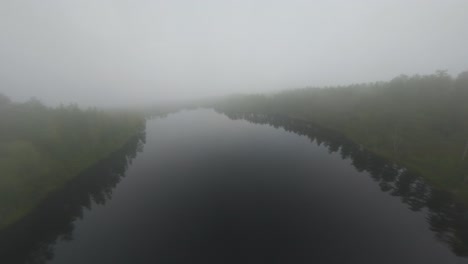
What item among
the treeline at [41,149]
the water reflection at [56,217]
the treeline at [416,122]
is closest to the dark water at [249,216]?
the water reflection at [56,217]

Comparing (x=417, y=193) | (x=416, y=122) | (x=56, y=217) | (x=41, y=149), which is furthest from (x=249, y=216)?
(x=416, y=122)

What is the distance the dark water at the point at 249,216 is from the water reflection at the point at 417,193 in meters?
0.15

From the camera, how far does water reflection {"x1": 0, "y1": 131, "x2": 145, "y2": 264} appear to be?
80.0 feet

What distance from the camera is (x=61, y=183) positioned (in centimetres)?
3844

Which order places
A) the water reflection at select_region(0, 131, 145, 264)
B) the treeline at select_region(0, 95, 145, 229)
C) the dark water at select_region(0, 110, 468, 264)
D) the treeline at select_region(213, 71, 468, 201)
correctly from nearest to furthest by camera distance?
the dark water at select_region(0, 110, 468, 264) < the water reflection at select_region(0, 131, 145, 264) < the treeline at select_region(0, 95, 145, 229) < the treeline at select_region(213, 71, 468, 201)

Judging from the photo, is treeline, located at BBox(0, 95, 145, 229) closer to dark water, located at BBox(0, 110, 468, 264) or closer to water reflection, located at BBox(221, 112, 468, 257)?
dark water, located at BBox(0, 110, 468, 264)

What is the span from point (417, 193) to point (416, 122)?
72.2 ft

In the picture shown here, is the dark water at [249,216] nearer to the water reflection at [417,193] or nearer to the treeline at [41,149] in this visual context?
the water reflection at [417,193]

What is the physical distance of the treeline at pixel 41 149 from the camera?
31.5m

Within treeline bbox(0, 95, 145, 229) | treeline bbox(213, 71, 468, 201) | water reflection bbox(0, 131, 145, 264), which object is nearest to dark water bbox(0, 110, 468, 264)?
water reflection bbox(0, 131, 145, 264)

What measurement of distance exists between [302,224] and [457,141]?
119 feet

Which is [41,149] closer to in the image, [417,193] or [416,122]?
[417,193]

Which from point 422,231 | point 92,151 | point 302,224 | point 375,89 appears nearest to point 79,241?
point 302,224

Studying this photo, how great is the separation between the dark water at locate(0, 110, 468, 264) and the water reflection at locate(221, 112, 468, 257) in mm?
148
